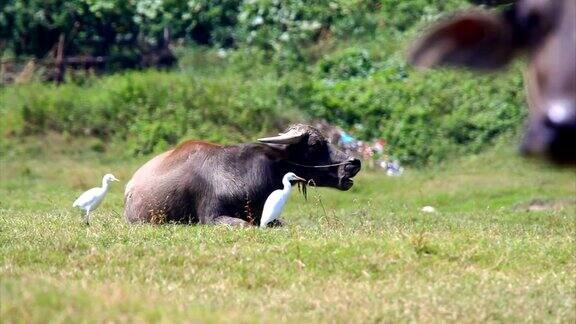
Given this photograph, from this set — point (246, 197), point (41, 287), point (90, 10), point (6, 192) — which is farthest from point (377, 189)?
point (41, 287)

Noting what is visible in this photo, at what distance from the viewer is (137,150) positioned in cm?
1967

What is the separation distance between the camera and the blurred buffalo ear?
192 inches

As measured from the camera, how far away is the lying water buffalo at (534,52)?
4.21m

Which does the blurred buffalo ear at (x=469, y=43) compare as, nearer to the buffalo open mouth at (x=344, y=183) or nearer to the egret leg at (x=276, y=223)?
the egret leg at (x=276, y=223)

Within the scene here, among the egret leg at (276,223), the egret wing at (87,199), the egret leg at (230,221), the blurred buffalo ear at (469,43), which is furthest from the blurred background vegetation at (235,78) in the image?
the blurred buffalo ear at (469,43)

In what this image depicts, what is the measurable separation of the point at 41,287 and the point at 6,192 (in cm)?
1040

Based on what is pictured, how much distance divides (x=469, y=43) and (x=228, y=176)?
6059mm

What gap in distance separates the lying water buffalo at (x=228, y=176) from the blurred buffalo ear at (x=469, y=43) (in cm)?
553

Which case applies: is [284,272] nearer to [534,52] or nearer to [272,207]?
[272,207]

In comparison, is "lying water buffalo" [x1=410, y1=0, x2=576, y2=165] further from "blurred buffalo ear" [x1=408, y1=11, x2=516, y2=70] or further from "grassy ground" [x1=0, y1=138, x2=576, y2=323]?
"grassy ground" [x1=0, y1=138, x2=576, y2=323]

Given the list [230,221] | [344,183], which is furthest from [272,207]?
[344,183]

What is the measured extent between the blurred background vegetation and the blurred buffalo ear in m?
12.3

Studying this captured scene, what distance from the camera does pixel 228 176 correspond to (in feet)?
35.7

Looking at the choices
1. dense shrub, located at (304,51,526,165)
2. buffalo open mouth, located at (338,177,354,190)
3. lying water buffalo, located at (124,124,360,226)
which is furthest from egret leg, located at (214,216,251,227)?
Answer: dense shrub, located at (304,51,526,165)
